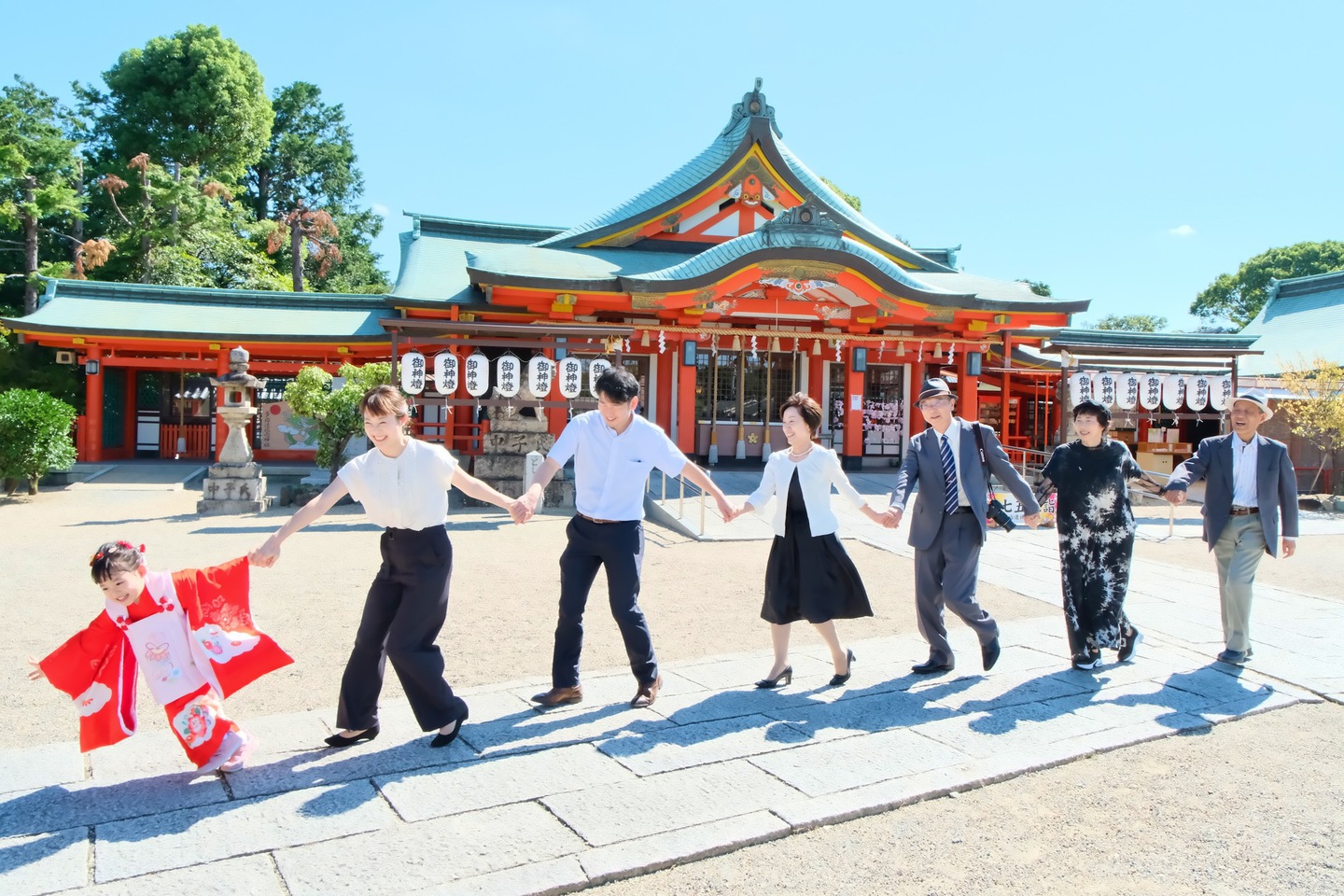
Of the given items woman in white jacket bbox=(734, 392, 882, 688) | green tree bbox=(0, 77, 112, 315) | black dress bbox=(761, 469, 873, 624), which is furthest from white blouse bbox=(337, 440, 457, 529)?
green tree bbox=(0, 77, 112, 315)

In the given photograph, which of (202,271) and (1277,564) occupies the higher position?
(202,271)

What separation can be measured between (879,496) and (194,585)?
11624 mm

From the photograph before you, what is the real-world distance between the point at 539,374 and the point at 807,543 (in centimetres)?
905

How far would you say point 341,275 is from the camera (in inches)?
1331

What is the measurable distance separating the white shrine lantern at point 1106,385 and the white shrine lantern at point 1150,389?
0.48 m

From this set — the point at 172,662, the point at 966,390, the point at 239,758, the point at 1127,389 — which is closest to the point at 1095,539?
the point at 239,758

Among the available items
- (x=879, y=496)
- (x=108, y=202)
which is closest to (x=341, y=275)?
(x=108, y=202)

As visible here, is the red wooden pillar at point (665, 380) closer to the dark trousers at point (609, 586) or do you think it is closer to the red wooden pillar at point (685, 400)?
the red wooden pillar at point (685, 400)

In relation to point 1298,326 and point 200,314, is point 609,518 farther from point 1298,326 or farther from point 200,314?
point 1298,326

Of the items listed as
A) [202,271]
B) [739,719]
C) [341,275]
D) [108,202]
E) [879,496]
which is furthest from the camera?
[341,275]

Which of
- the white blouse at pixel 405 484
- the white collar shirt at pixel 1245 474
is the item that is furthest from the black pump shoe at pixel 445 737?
the white collar shirt at pixel 1245 474

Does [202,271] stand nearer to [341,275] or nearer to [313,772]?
[341,275]

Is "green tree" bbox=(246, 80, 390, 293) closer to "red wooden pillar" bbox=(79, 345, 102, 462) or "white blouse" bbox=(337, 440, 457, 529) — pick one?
"red wooden pillar" bbox=(79, 345, 102, 462)

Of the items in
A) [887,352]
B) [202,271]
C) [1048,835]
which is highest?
[202,271]
